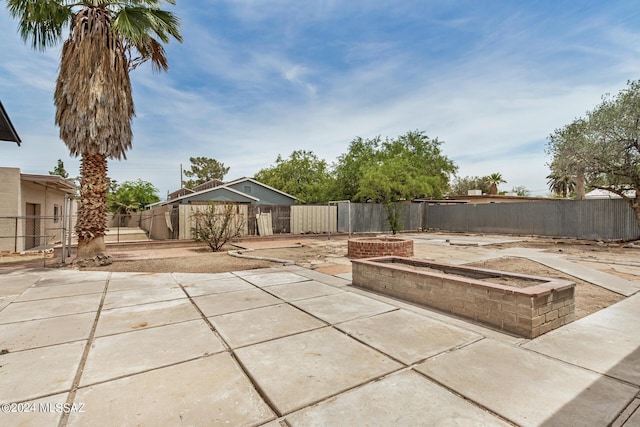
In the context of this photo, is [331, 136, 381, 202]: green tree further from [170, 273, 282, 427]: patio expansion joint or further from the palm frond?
[170, 273, 282, 427]: patio expansion joint

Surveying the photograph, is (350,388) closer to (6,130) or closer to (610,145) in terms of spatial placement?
(6,130)

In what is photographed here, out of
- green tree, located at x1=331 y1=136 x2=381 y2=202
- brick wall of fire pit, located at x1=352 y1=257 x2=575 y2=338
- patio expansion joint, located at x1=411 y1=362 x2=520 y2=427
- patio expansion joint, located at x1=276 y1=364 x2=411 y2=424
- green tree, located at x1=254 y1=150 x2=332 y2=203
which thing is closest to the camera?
patio expansion joint, located at x1=411 y1=362 x2=520 y2=427

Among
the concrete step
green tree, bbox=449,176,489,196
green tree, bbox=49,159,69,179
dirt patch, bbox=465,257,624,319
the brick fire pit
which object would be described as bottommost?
dirt patch, bbox=465,257,624,319

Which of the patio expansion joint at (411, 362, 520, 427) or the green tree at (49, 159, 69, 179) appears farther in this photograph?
the green tree at (49, 159, 69, 179)

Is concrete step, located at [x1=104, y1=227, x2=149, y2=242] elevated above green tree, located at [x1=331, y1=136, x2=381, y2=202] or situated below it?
below

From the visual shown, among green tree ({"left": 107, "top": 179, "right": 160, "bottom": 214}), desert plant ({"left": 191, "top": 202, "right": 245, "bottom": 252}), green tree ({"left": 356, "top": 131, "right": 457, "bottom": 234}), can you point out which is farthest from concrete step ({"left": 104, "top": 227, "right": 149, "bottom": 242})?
green tree ({"left": 107, "top": 179, "right": 160, "bottom": 214})

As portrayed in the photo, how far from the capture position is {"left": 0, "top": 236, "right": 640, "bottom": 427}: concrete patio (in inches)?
80.5

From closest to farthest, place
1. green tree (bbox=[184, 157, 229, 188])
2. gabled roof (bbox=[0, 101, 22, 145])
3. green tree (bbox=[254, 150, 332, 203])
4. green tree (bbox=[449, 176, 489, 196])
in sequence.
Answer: gabled roof (bbox=[0, 101, 22, 145]), green tree (bbox=[254, 150, 332, 203]), green tree (bbox=[449, 176, 489, 196]), green tree (bbox=[184, 157, 229, 188])

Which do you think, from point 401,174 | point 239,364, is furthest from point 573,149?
point 239,364

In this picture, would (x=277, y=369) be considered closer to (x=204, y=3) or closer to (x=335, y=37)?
(x=204, y=3)

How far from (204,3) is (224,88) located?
8.23 metres

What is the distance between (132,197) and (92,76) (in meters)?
32.5

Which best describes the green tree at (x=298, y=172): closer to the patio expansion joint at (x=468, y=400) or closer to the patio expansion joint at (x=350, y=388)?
the patio expansion joint at (x=350, y=388)

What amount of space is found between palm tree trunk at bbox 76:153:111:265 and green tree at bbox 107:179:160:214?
99.9 ft
